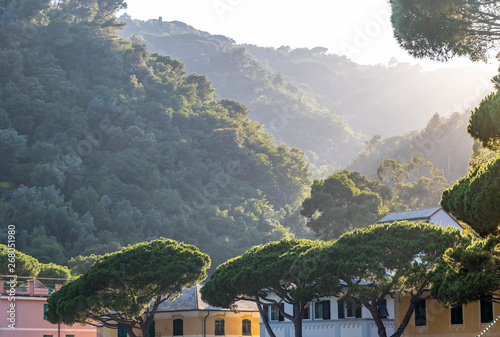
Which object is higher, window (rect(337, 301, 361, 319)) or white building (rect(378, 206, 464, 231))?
white building (rect(378, 206, 464, 231))

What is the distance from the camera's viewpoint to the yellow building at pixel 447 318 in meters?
37.1

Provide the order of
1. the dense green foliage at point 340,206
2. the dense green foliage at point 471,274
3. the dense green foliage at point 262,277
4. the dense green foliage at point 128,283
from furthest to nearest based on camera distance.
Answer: the dense green foliage at point 340,206, the dense green foliage at point 128,283, the dense green foliage at point 262,277, the dense green foliage at point 471,274

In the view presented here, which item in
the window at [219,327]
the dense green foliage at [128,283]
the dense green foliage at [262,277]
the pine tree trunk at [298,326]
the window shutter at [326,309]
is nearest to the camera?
the dense green foliage at [262,277]

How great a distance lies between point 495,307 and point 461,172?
8894 centimetres

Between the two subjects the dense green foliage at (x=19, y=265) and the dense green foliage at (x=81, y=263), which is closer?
the dense green foliage at (x=19, y=265)

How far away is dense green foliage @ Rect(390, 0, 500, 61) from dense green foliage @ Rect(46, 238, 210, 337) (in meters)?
28.8

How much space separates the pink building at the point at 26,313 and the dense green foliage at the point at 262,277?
20.9 meters

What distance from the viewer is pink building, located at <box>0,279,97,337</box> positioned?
5875cm

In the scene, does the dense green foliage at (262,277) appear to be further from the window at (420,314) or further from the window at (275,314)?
the window at (275,314)

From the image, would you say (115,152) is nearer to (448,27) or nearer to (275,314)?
(275,314)

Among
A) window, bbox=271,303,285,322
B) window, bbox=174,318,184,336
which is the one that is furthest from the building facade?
window, bbox=174,318,184,336

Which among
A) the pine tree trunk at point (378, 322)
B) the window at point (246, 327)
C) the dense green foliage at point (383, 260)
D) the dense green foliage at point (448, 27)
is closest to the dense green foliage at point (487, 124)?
the dense green foliage at point (448, 27)

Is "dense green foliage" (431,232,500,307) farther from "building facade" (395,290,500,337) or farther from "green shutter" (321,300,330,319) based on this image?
"green shutter" (321,300,330,319)

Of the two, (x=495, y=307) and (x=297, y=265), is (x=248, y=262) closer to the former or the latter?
(x=297, y=265)
